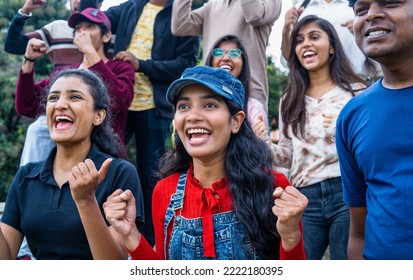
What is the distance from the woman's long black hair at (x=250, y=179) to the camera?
8.76 ft

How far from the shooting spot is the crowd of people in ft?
7.80

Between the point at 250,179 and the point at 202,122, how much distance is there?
1.12 feet

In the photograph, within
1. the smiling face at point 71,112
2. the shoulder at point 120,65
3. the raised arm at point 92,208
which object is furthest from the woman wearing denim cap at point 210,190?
the shoulder at point 120,65

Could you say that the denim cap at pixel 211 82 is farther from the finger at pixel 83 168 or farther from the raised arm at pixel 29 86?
the raised arm at pixel 29 86

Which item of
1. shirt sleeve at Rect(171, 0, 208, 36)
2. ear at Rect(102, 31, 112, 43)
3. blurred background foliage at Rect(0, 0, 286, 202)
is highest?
shirt sleeve at Rect(171, 0, 208, 36)

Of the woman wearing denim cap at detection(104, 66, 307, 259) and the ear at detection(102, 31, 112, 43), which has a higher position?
the ear at detection(102, 31, 112, 43)

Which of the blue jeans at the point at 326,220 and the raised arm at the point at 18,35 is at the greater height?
the raised arm at the point at 18,35

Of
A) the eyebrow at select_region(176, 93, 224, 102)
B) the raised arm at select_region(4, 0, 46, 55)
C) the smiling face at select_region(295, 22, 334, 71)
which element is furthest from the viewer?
the raised arm at select_region(4, 0, 46, 55)

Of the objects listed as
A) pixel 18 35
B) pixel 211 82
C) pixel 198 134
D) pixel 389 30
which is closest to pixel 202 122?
pixel 198 134

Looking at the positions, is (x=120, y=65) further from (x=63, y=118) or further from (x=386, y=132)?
(x=386, y=132)

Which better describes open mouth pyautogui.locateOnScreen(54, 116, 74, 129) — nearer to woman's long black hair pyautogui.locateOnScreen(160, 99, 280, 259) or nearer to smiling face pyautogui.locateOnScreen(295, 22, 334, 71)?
woman's long black hair pyautogui.locateOnScreen(160, 99, 280, 259)

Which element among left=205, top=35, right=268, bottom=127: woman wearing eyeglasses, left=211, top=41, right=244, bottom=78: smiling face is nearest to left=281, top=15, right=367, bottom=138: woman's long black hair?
left=205, top=35, right=268, bottom=127: woman wearing eyeglasses

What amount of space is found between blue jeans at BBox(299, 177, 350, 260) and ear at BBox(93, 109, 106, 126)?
1.26 metres

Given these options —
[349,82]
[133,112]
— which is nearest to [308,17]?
[349,82]
